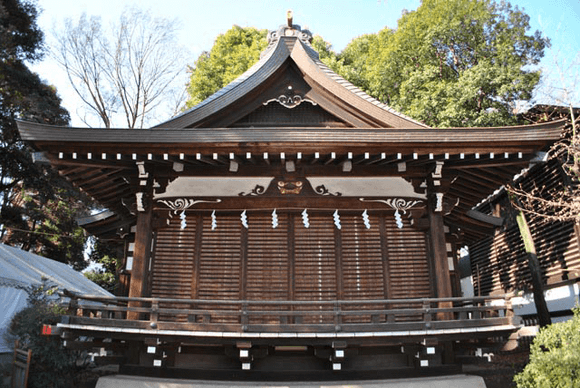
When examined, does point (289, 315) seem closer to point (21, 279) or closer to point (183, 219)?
point (183, 219)

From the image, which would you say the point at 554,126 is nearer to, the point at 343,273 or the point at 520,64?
the point at 343,273

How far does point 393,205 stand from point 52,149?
22.1 ft

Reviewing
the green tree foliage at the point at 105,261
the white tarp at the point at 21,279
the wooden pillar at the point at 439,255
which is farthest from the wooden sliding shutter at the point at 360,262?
the green tree foliage at the point at 105,261

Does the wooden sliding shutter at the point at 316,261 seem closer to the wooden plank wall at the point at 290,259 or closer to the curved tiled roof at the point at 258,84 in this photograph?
the wooden plank wall at the point at 290,259

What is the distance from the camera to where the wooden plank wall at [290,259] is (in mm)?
8562

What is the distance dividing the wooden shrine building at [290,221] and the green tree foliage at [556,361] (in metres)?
0.62

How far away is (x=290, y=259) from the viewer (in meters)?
8.73

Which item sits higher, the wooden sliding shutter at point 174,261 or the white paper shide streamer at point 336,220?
the white paper shide streamer at point 336,220

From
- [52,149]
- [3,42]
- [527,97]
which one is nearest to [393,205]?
[52,149]

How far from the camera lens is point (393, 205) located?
29.2 feet

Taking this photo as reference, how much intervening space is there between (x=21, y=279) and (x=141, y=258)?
8.55 metres

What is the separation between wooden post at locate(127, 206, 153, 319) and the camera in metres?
8.09

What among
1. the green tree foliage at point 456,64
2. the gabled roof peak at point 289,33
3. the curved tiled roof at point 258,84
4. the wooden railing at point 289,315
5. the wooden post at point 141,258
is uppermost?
the green tree foliage at point 456,64

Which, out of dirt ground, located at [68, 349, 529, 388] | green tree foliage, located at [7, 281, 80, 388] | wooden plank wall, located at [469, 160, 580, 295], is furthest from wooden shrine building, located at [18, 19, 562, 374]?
wooden plank wall, located at [469, 160, 580, 295]
